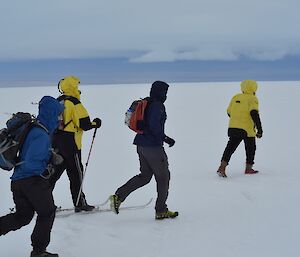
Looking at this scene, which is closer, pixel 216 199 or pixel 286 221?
pixel 286 221

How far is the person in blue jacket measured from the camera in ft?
14.7

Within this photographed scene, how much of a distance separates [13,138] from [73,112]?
1.78m

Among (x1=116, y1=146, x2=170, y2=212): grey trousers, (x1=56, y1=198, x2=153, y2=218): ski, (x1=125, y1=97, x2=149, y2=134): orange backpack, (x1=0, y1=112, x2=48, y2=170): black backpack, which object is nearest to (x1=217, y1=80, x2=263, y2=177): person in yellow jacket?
(x1=56, y1=198, x2=153, y2=218): ski

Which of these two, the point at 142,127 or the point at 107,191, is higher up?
the point at 142,127

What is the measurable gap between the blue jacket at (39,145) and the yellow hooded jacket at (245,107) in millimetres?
4640

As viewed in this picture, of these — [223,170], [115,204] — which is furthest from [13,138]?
[223,170]

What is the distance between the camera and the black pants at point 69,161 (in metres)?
6.24

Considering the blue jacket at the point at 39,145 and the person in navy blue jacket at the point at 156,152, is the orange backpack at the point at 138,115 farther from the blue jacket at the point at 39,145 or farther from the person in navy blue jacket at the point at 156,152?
the blue jacket at the point at 39,145

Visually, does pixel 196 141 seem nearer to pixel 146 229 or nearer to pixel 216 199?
pixel 216 199

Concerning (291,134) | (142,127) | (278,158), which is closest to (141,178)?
(142,127)

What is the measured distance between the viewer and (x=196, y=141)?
14398mm

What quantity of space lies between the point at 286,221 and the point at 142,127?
205cm

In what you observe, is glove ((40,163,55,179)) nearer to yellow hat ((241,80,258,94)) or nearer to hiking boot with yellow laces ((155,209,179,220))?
hiking boot with yellow laces ((155,209,179,220))

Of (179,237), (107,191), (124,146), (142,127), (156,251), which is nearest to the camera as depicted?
(156,251)
